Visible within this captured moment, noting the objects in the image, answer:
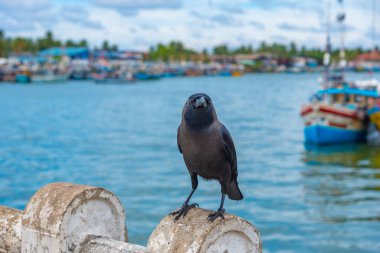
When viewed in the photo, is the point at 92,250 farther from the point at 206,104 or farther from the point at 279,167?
the point at 279,167

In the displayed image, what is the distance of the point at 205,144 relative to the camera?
15.2 feet

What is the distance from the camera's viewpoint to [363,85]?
1612 inches

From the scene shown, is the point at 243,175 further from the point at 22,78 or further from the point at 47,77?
the point at 47,77

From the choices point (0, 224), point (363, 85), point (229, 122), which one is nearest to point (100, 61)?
point (229, 122)

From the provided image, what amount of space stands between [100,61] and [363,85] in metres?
153

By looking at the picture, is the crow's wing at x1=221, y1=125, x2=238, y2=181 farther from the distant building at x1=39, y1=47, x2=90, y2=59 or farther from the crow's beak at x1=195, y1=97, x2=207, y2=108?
the distant building at x1=39, y1=47, x2=90, y2=59

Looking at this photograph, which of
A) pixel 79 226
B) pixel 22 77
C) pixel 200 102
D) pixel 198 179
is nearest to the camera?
pixel 200 102

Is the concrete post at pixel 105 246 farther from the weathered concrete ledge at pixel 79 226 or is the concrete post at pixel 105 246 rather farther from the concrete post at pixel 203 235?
the concrete post at pixel 203 235

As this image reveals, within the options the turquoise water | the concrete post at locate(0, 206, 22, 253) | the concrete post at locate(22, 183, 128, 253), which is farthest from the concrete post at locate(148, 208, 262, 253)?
the turquoise water

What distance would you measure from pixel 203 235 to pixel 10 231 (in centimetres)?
253

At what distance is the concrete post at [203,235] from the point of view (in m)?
4.11

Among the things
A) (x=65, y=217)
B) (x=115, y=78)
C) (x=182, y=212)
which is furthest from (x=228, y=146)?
(x=115, y=78)

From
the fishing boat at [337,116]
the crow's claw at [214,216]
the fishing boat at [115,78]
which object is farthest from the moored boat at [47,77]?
the crow's claw at [214,216]

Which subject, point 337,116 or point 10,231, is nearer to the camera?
point 10,231
